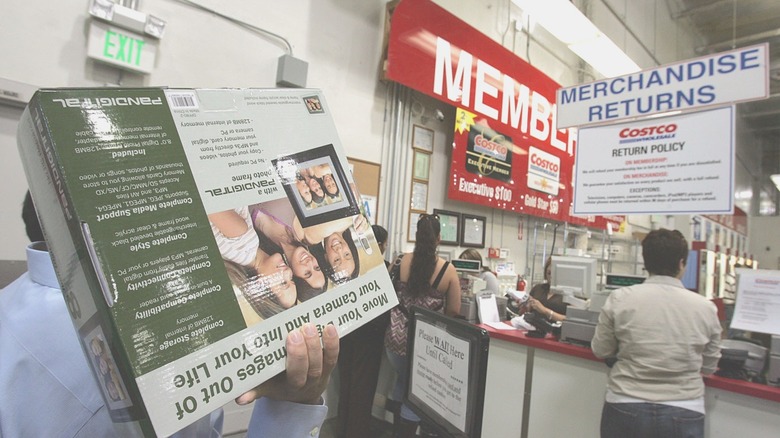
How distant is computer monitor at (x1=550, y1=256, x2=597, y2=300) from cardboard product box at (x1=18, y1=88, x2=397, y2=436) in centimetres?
293

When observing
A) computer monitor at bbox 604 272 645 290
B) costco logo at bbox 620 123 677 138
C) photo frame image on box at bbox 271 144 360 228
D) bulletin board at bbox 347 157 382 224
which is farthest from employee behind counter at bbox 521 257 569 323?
photo frame image on box at bbox 271 144 360 228

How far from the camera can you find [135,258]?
1.41 feet

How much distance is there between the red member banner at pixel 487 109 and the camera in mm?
3754

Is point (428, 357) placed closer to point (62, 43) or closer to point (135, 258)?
point (135, 258)

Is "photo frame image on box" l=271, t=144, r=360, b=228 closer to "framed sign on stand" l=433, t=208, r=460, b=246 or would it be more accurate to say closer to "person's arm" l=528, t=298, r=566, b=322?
"person's arm" l=528, t=298, r=566, b=322

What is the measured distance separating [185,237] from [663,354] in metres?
2.06

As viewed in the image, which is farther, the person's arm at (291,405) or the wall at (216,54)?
the wall at (216,54)

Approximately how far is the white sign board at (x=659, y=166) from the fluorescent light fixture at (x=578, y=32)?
2127 mm

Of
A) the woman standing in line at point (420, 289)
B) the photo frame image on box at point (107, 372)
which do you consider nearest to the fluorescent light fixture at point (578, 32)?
the woman standing in line at point (420, 289)

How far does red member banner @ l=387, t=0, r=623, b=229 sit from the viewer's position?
3754mm

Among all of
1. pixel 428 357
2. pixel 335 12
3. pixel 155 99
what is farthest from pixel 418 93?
pixel 155 99

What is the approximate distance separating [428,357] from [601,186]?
6.23 feet

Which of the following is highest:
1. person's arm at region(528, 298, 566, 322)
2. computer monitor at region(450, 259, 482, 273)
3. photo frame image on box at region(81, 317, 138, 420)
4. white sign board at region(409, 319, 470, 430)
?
photo frame image on box at region(81, 317, 138, 420)

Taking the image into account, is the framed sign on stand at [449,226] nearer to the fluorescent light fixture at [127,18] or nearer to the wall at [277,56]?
the wall at [277,56]
